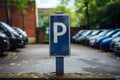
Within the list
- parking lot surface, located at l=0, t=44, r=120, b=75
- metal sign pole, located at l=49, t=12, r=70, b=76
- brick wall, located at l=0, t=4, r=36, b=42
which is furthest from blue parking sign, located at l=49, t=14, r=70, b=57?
brick wall, located at l=0, t=4, r=36, b=42

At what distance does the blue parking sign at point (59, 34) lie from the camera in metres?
10.5

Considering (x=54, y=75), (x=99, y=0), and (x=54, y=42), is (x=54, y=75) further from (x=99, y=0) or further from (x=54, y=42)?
(x=99, y=0)

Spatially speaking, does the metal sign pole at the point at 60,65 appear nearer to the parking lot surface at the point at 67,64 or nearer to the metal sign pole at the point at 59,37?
the metal sign pole at the point at 59,37

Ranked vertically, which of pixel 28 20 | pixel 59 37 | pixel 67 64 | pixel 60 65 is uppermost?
pixel 28 20

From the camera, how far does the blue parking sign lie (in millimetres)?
10469

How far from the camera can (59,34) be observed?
10.5 m

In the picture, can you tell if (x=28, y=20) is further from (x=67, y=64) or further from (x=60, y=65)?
(x=60, y=65)

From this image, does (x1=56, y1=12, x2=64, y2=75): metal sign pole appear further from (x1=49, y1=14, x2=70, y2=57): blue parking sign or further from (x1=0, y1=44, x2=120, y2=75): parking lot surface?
(x1=0, y1=44, x2=120, y2=75): parking lot surface

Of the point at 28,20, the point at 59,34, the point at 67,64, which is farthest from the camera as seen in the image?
the point at 28,20

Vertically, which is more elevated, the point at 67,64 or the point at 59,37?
the point at 59,37

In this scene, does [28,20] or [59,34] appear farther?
[28,20]

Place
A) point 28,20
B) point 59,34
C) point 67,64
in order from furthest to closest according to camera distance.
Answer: point 28,20 < point 67,64 < point 59,34

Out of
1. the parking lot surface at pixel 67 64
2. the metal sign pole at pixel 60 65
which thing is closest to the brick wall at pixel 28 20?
the parking lot surface at pixel 67 64

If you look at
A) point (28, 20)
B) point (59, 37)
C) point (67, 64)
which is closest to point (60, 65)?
point (59, 37)
